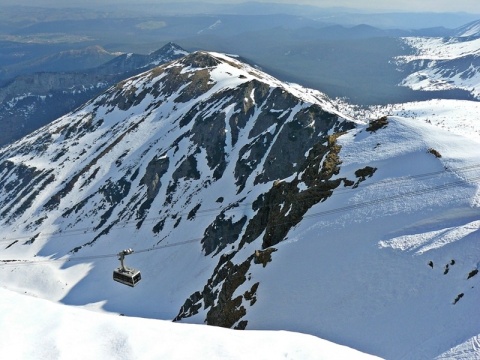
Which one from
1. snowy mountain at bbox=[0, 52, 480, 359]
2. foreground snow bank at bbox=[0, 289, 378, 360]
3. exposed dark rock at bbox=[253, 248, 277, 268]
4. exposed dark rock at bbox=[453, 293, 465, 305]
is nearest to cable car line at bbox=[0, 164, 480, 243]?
snowy mountain at bbox=[0, 52, 480, 359]

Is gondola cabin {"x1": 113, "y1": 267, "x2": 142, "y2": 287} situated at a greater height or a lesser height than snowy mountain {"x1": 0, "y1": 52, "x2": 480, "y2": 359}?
greater

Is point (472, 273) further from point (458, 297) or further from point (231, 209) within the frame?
point (231, 209)

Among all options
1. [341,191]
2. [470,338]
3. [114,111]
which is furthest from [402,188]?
[114,111]

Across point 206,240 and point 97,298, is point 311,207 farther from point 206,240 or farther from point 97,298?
point 97,298

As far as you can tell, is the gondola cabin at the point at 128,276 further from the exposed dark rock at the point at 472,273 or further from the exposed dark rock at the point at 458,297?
the exposed dark rock at the point at 472,273

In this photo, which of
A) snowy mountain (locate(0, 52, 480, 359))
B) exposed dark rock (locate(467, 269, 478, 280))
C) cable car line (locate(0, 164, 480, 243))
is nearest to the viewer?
exposed dark rock (locate(467, 269, 478, 280))

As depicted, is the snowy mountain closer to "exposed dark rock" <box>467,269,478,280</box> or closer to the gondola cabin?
"exposed dark rock" <box>467,269,478,280</box>

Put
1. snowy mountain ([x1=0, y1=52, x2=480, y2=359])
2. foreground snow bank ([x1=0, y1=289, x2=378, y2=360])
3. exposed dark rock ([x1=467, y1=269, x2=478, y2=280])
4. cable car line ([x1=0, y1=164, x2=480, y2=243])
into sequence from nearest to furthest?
foreground snow bank ([x1=0, y1=289, x2=378, y2=360]), exposed dark rock ([x1=467, y1=269, x2=478, y2=280]), snowy mountain ([x1=0, y1=52, x2=480, y2=359]), cable car line ([x1=0, y1=164, x2=480, y2=243])
